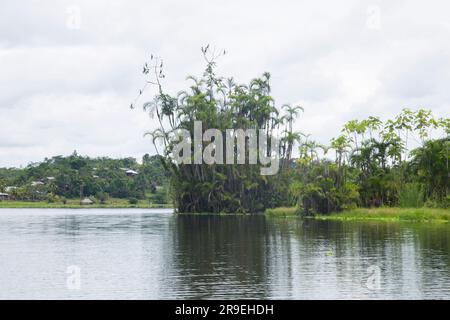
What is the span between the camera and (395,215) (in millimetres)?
61000

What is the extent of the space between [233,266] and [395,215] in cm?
3505

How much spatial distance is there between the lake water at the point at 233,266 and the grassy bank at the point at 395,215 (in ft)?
36.3

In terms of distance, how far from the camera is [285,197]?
296ft

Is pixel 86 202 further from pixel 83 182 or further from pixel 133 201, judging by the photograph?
pixel 133 201

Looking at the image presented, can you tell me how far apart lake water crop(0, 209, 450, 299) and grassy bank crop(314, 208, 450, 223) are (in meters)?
11.1

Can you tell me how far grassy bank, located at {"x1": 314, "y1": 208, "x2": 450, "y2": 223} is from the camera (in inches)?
2245

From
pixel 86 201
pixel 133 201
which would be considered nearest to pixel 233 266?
pixel 86 201

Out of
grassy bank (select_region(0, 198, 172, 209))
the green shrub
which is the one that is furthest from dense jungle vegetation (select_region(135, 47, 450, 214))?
grassy bank (select_region(0, 198, 172, 209))

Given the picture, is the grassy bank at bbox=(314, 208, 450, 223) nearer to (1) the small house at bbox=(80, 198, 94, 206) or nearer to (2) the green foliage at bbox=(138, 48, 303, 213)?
(2) the green foliage at bbox=(138, 48, 303, 213)

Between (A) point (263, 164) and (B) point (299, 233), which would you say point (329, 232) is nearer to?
(B) point (299, 233)

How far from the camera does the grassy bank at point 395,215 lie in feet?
187

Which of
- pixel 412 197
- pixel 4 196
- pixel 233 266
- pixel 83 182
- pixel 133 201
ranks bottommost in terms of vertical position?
pixel 233 266
